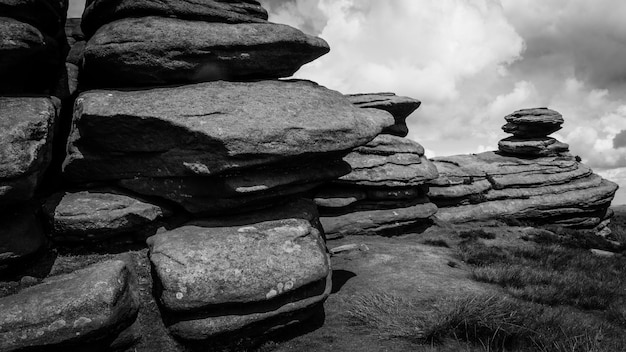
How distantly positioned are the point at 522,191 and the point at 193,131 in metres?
28.0

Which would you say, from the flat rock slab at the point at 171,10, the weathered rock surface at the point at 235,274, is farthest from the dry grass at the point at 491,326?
the flat rock slab at the point at 171,10

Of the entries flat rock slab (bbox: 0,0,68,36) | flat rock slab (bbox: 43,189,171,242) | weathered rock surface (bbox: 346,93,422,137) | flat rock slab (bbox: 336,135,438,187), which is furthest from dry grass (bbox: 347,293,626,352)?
weathered rock surface (bbox: 346,93,422,137)

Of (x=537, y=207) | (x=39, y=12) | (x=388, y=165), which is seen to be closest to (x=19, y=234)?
(x=39, y=12)

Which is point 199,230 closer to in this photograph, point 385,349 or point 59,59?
point 385,349

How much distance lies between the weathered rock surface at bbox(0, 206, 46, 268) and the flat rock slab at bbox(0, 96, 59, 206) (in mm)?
865

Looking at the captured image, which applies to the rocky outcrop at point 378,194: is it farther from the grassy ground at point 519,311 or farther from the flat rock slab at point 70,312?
the flat rock slab at point 70,312

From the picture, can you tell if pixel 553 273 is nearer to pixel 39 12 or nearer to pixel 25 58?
pixel 25 58

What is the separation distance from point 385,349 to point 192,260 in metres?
5.68

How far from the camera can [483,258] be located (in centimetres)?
1769

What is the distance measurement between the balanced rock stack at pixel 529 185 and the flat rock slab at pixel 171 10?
18.9 meters

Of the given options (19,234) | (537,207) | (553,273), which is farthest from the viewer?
(537,207)

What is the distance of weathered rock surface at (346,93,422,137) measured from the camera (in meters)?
26.5

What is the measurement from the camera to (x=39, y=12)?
12.0 meters

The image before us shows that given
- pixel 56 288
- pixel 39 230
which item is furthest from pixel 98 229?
pixel 56 288
